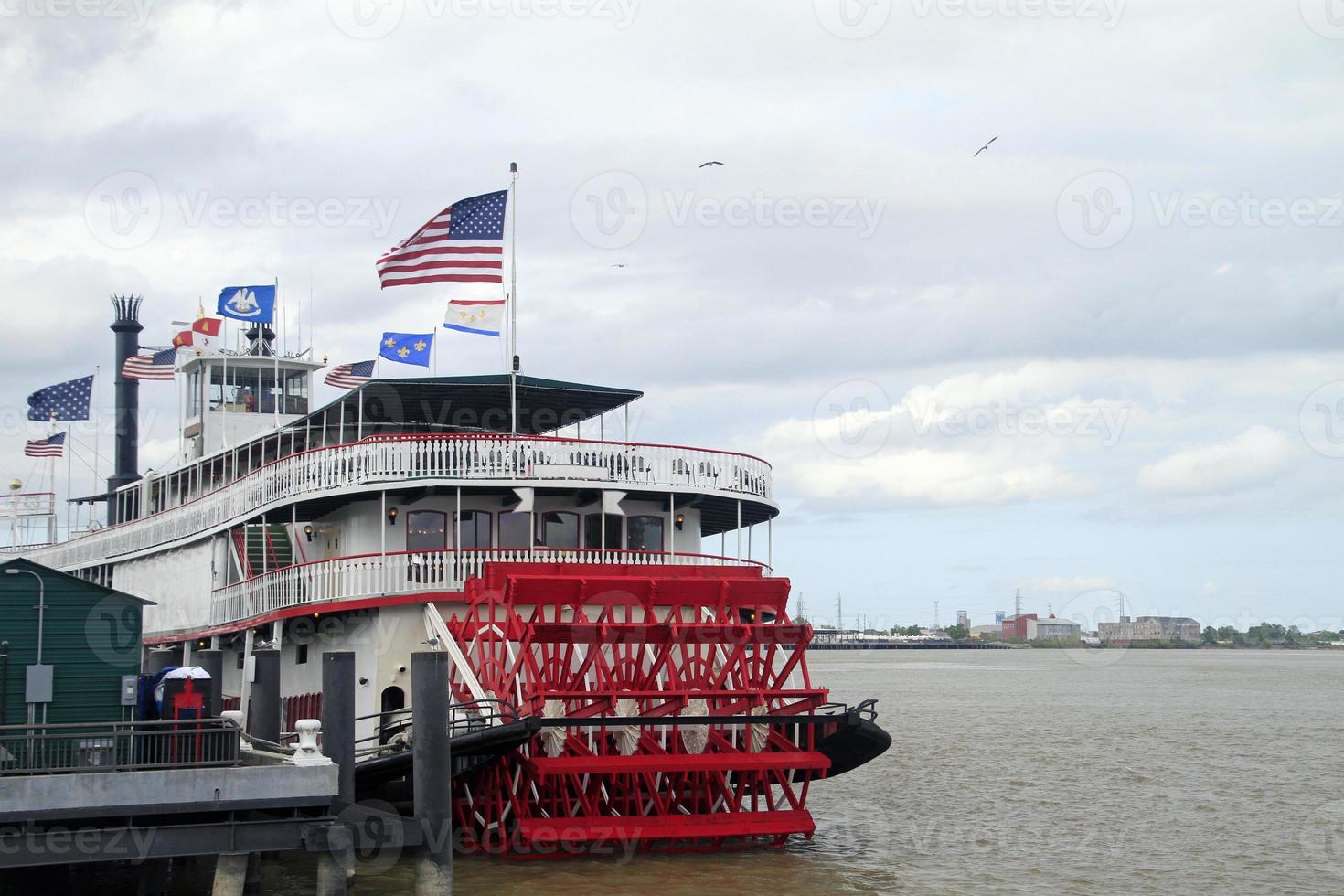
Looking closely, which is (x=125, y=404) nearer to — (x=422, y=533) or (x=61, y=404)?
(x=61, y=404)

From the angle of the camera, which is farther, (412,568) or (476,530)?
(476,530)

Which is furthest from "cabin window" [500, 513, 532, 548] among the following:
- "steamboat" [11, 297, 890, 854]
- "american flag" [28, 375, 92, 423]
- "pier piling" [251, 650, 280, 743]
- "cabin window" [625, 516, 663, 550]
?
"american flag" [28, 375, 92, 423]

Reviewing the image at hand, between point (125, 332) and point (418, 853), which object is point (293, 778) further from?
point (125, 332)

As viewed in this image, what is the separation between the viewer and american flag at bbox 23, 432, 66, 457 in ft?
114

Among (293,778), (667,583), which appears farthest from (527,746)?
(293,778)

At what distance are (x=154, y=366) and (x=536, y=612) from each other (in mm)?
16244

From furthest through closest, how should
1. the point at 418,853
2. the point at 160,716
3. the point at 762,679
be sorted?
the point at 762,679 < the point at 160,716 < the point at 418,853

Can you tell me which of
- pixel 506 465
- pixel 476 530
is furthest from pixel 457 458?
pixel 476 530

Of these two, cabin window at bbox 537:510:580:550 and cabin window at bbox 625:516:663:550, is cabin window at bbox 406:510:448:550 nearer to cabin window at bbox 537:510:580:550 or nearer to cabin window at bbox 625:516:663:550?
cabin window at bbox 537:510:580:550

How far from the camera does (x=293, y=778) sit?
483 inches

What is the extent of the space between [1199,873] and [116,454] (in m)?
27.4

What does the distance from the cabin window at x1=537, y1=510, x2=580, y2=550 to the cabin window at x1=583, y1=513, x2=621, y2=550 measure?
0.49 feet

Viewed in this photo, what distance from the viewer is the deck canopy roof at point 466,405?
68.7 ft

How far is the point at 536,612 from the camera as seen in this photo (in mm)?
17594
